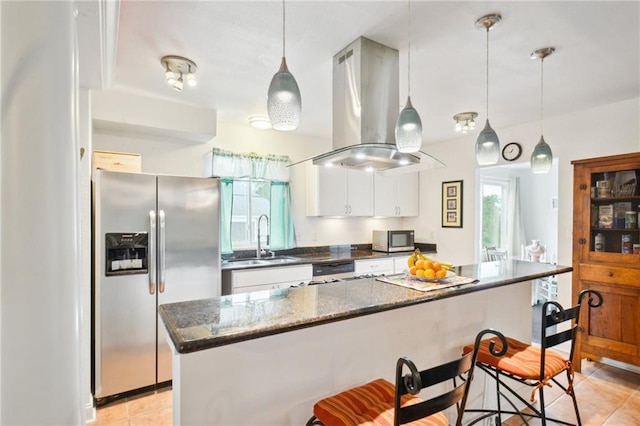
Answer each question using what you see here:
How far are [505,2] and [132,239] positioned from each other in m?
2.82

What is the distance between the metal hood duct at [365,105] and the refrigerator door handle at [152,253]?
1409 millimetres

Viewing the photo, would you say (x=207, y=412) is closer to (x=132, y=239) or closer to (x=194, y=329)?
(x=194, y=329)

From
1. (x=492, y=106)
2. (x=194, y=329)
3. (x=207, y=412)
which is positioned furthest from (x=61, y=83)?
(x=492, y=106)

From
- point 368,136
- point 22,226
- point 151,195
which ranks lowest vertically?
point 22,226

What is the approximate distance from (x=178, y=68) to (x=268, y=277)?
6.52ft

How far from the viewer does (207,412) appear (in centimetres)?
123

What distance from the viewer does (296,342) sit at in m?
1.42

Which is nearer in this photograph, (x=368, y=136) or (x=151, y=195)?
(x=368, y=136)

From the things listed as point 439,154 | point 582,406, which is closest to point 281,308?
point 582,406

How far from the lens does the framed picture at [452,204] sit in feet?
14.6

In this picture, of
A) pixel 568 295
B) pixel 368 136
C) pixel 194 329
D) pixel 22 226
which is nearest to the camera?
pixel 22 226

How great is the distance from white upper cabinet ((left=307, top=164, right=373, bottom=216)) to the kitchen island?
2.22m

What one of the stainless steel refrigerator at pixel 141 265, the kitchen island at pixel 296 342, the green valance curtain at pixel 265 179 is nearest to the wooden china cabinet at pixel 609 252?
the kitchen island at pixel 296 342

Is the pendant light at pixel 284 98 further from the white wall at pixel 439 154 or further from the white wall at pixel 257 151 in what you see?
the white wall at pixel 439 154
